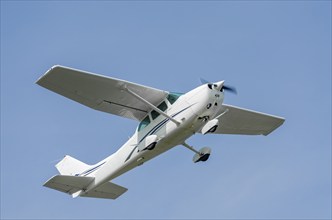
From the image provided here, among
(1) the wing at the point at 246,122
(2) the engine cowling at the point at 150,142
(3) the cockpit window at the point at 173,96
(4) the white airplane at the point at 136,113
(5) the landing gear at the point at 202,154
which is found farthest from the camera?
(1) the wing at the point at 246,122

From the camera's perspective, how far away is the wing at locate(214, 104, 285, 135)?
29797 mm

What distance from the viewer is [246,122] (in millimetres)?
30453

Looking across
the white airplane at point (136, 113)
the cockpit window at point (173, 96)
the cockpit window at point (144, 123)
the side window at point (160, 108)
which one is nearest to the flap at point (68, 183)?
the white airplane at point (136, 113)

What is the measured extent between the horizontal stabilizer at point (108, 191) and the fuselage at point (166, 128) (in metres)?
0.47

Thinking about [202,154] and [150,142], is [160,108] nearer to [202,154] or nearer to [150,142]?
[150,142]

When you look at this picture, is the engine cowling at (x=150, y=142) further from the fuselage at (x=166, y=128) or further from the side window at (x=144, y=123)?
the side window at (x=144, y=123)

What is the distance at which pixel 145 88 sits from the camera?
2681 centimetres

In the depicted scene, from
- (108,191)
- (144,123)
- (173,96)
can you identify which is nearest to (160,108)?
(173,96)

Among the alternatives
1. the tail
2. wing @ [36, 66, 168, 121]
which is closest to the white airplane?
wing @ [36, 66, 168, 121]

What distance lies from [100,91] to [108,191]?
4577 mm

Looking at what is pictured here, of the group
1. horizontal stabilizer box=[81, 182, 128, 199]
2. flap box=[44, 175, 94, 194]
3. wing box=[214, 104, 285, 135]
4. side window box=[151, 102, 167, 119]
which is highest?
wing box=[214, 104, 285, 135]

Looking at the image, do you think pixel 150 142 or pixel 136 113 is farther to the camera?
pixel 136 113

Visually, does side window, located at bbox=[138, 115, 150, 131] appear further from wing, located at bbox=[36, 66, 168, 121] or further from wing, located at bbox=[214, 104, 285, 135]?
wing, located at bbox=[214, 104, 285, 135]

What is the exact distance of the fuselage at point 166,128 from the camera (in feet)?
84.1
